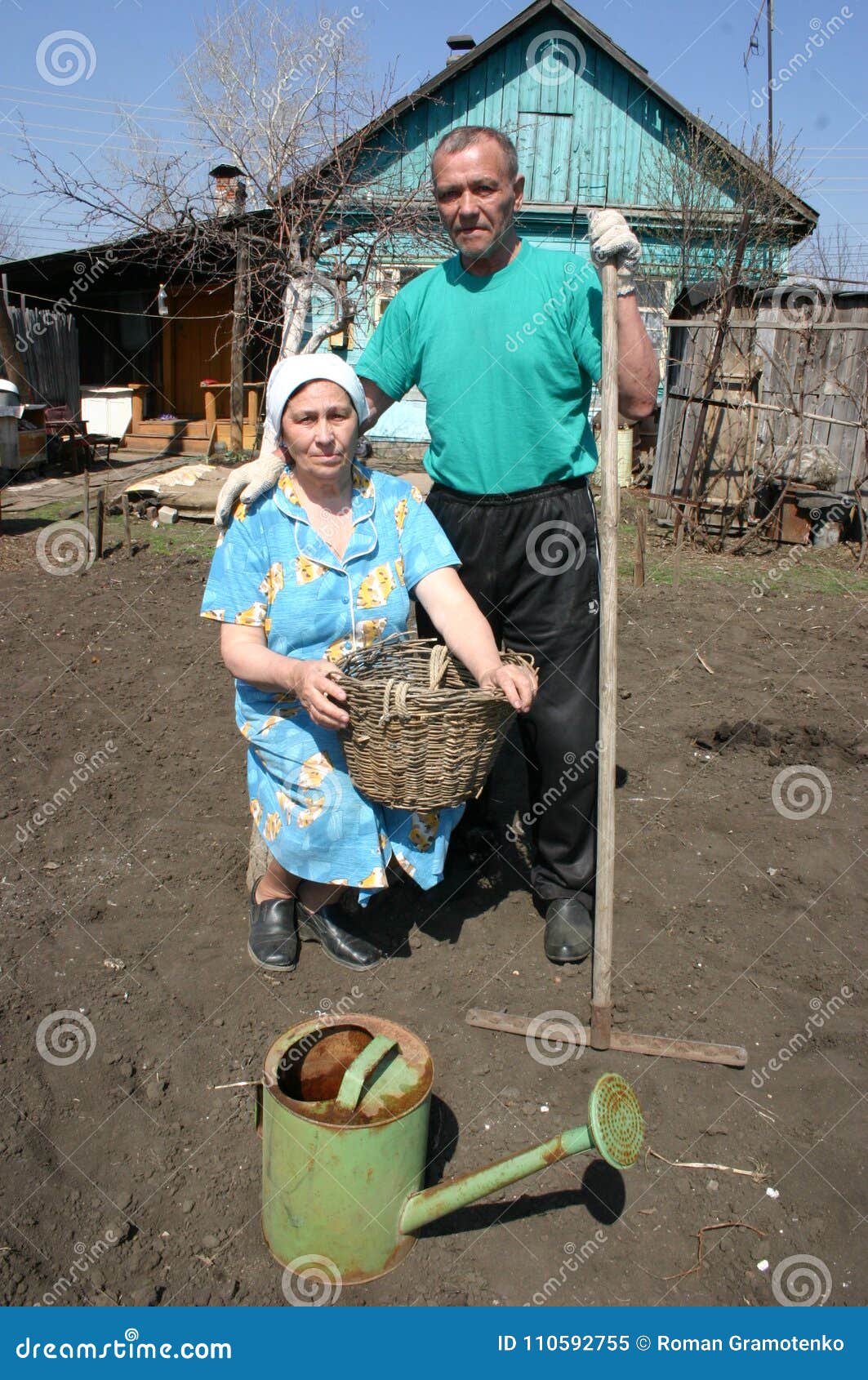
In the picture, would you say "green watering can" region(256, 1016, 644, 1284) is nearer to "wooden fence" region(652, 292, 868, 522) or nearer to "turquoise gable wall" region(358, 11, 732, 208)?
"wooden fence" region(652, 292, 868, 522)

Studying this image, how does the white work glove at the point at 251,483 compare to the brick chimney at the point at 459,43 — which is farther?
the brick chimney at the point at 459,43

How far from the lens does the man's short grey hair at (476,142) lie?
2678 millimetres

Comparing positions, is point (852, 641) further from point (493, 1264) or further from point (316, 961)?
point (493, 1264)

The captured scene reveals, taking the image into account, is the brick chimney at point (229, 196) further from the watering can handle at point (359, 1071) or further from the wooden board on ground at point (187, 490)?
the watering can handle at point (359, 1071)

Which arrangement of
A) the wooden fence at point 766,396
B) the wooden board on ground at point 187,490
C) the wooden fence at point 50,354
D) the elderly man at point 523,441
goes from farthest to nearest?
the wooden fence at point 50,354 < the wooden board on ground at point 187,490 < the wooden fence at point 766,396 < the elderly man at point 523,441

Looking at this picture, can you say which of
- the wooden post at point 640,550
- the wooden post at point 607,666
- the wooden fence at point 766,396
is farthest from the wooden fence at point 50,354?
the wooden post at point 607,666

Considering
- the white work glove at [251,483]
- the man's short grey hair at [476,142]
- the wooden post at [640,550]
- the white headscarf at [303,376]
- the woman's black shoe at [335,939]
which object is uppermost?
the man's short grey hair at [476,142]

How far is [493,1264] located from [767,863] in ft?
6.50

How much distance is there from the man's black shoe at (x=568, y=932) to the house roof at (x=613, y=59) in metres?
12.5

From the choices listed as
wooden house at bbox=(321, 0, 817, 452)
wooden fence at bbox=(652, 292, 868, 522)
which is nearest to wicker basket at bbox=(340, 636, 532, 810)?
wooden fence at bbox=(652, 292, 868, 522)

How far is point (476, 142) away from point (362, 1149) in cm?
243

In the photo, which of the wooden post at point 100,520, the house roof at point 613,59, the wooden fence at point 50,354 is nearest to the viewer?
the wooden post at point 100,520

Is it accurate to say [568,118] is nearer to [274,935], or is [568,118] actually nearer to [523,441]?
[523,441]

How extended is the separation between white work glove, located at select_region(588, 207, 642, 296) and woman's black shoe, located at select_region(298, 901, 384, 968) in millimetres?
1950
